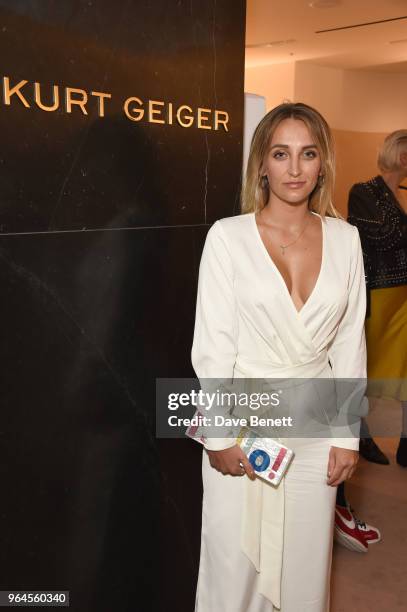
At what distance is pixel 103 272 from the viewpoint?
6.00ft

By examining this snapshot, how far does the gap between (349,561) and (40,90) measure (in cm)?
238

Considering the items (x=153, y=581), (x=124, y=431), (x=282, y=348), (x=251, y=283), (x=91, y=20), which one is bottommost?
(x=153, y=581)

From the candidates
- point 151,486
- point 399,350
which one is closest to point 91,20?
point 151,486

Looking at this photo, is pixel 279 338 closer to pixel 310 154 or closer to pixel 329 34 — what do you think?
pixel 310 154

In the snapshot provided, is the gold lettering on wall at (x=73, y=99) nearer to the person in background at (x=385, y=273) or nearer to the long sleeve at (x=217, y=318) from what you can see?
the long sleeve at (x=217, y=318)

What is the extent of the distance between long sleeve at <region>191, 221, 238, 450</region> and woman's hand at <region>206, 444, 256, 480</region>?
0.02m

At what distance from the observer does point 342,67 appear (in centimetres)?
970

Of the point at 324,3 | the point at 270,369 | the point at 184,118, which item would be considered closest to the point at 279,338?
the point at 270,369

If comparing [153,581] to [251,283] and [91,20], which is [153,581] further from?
[91,20]

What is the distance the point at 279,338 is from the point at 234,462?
14.5 inches

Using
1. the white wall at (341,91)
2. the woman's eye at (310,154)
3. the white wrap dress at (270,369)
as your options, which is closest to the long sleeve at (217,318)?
the white wrap dress at (270,369)

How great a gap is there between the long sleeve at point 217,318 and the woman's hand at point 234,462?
0.02 meters

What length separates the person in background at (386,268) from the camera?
3.36 meters

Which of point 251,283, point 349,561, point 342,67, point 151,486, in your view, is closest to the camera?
point 251,283
